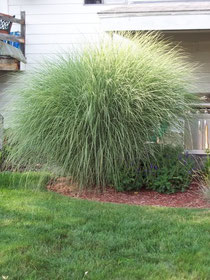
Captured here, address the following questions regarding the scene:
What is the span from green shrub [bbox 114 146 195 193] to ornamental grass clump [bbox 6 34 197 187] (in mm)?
112

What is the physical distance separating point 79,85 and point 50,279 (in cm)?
313

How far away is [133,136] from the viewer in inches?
213

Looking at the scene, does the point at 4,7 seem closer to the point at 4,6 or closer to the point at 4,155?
the point at 4,6

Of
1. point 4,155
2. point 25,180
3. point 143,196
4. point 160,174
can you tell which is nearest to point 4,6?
point 4,155

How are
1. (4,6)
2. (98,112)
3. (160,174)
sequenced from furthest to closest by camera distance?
(4,6), (160,174), (98,112)

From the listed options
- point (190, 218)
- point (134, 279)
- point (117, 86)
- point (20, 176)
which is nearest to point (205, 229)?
point (190, 218)

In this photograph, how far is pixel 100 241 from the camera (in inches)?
141

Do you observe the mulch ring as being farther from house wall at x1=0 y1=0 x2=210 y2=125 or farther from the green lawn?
house wall at x1=0 y1=0 x2=210 y2=125

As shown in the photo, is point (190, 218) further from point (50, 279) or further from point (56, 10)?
point (56, 10)

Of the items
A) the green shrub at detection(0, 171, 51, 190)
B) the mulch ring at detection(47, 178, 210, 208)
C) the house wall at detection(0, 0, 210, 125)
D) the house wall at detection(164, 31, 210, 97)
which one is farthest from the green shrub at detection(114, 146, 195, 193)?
the house wall at detection(0, 0, 210, 125)

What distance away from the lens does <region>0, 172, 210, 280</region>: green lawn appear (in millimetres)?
2988

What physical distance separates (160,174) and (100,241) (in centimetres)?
217

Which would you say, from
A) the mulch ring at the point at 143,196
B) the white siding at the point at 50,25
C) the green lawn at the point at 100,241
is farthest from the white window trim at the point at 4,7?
the green lawn at the point at 100,241

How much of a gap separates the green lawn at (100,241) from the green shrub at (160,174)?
76 cm
